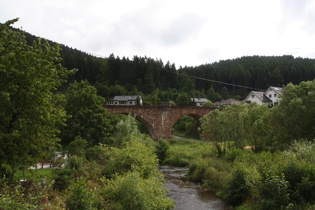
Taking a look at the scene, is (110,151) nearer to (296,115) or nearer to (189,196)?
(189,196)

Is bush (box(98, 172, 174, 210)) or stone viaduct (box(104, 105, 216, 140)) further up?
stone viaduct (box(104, 105, 216, 140))

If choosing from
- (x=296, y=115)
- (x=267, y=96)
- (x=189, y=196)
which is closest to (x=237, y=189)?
(x=189, y=196)

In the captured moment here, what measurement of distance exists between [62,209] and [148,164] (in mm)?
7021

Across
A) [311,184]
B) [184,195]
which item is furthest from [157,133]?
[311,184]

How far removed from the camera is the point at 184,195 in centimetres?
1936

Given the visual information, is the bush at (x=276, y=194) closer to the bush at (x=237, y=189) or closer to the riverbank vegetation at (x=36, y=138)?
the bush at (x=237, y=189)

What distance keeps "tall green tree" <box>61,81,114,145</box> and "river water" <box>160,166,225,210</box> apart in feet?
24.5

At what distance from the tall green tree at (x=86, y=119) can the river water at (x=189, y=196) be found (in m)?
7.46

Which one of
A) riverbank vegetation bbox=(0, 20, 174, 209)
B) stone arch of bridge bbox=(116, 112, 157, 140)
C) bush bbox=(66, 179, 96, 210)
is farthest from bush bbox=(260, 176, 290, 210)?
stone arch of bridge bbox=(116, 112, 157, 140)

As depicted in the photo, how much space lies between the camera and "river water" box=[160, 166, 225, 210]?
16.8 metres

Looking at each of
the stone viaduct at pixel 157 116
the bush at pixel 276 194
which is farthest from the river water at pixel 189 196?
the stone viaduct at pixel 157 116

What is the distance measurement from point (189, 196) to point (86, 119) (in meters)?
12.1

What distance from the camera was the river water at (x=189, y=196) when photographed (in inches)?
662

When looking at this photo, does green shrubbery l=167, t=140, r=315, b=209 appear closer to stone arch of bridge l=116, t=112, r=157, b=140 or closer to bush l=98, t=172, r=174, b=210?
bush l=98, t=172, r=174, b=210
